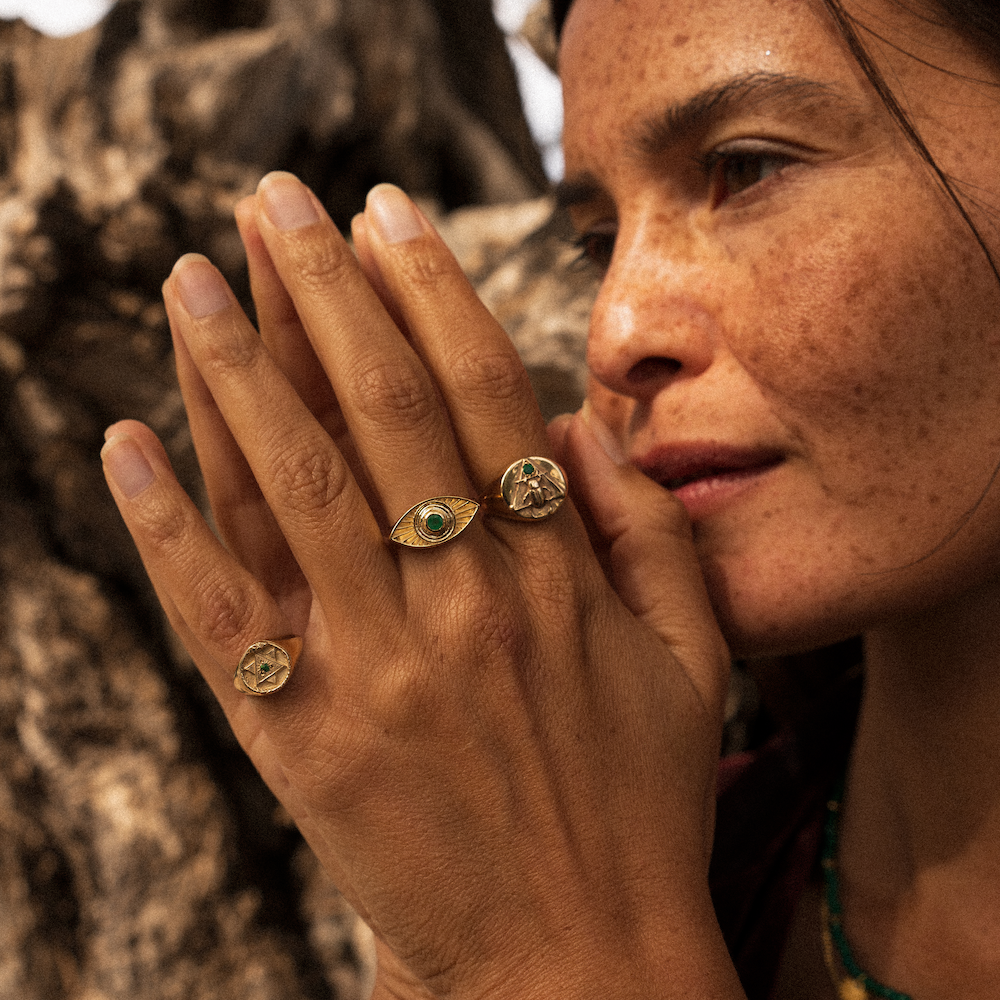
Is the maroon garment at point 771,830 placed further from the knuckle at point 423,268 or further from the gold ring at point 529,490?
the knuckle at point 423,268

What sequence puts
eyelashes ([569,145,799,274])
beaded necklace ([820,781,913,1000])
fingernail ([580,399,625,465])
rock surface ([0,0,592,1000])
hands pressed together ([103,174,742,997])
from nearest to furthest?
1. hands pressed together ([103,174,742,997])
2. eyelashes ([569,145,799,274])
3. fingernail ([580,399,625,465])
4. beaded necklace ([820,781,913,1000])
5. rock surface ([0,0,592,1000])

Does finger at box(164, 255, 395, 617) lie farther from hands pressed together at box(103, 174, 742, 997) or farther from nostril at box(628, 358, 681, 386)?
nostril at box(628, 358, 681, 386)

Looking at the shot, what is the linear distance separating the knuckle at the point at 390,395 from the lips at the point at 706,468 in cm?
30

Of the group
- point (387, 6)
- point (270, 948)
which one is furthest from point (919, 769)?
point (387, 6)

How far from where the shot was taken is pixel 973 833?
3.38 feet

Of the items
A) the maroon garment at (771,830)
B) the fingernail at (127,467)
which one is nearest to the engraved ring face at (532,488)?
the fingernail at (127,467)

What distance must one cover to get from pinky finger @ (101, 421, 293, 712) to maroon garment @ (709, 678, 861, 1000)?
915 mm

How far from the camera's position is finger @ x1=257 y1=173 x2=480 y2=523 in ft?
2.48

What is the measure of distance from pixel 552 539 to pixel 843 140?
1.61 feet

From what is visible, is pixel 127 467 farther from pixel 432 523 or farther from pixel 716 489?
pixel 716 489

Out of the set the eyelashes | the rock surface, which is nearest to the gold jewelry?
the eyelashes

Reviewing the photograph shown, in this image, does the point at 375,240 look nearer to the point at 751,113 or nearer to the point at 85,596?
the point at 751,113

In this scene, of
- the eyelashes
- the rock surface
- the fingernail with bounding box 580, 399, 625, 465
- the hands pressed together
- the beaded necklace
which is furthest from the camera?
the rock surface

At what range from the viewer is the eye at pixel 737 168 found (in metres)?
0.85
